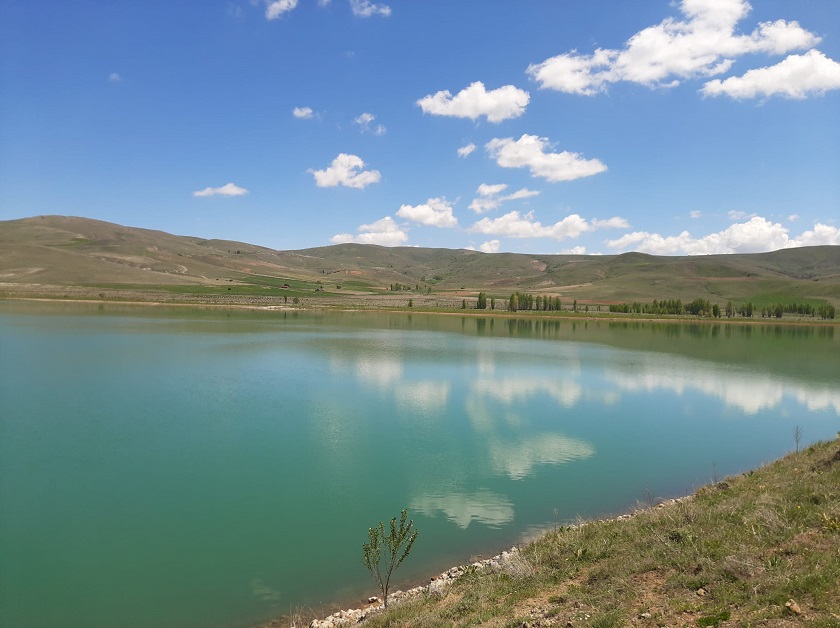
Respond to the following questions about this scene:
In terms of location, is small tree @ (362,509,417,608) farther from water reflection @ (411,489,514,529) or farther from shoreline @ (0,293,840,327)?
shoreline @ (0,293,840,327)

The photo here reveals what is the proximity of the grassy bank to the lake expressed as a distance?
3.22 meters

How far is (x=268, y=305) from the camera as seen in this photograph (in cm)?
11856

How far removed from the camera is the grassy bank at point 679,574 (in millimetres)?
5910

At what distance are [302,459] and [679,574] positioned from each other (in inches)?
539

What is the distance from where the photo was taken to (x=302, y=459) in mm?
17984

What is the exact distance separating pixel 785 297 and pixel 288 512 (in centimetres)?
20023

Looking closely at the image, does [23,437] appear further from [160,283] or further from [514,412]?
[160,283]

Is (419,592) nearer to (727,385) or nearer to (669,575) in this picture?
(669,575)

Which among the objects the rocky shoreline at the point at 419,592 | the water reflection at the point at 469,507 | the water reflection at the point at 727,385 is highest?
the rocky shoreline at the point at 419,592

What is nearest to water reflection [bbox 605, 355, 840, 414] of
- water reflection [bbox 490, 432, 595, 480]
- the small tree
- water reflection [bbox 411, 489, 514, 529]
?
water reflection [bbox 490, 432, 595, 480]

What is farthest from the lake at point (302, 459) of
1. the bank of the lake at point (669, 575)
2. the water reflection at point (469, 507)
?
the bank of the lake at point (669, 575)

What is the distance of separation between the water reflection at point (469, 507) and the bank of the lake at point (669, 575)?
10.1 feet

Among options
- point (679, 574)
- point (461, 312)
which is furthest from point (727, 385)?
point (461, 312)

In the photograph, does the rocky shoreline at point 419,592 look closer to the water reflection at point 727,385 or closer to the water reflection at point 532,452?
the water reflection at point 532,452
